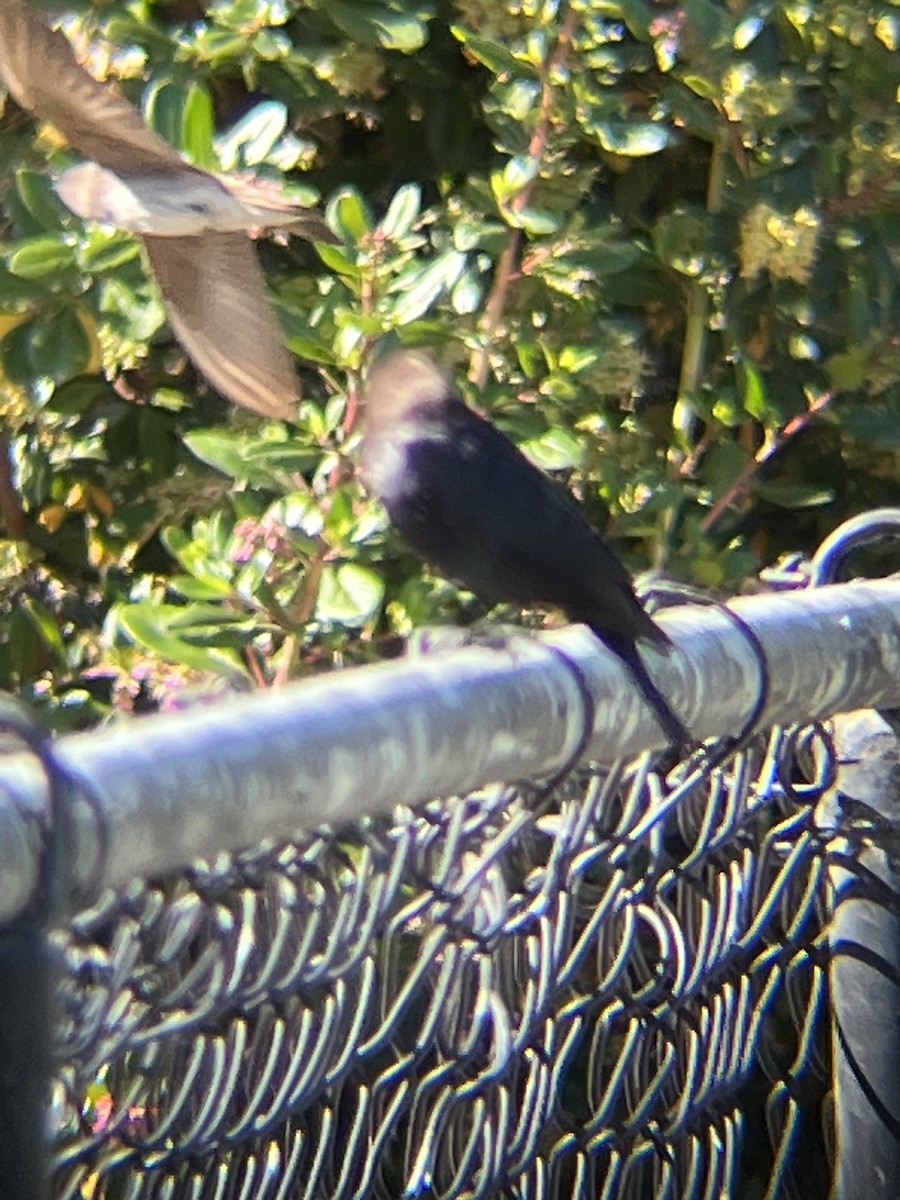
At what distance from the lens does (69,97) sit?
217 cm

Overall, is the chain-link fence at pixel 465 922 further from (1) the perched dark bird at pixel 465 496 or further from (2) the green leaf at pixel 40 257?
(2) the green leaf at pixel 40 257

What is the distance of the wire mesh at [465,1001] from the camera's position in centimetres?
105

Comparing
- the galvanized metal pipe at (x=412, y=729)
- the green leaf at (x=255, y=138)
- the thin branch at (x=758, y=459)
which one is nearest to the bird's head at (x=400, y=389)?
the green leaf at (x=255, y=138)

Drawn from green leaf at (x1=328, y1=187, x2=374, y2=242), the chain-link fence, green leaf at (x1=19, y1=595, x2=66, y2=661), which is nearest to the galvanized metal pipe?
the chain-link fence

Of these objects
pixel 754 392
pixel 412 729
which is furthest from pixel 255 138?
pixel 412 729

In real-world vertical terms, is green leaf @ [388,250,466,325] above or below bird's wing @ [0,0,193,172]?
below

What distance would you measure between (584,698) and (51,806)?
1.43 feet

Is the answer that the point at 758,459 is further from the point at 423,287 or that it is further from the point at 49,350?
the point at 49,350

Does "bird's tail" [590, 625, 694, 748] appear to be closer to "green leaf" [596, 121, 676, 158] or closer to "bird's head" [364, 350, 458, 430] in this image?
"bird's head" [364, 350, 458, 430]

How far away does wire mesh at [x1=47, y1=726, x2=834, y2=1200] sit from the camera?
105 cm

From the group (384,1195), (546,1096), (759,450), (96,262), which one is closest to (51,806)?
(546,1096)

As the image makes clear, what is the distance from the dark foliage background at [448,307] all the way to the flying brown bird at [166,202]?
39 millimetres

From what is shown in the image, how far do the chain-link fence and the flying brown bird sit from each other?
2.32 ft

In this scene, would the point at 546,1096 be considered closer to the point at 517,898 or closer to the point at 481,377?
the point at 517,898
